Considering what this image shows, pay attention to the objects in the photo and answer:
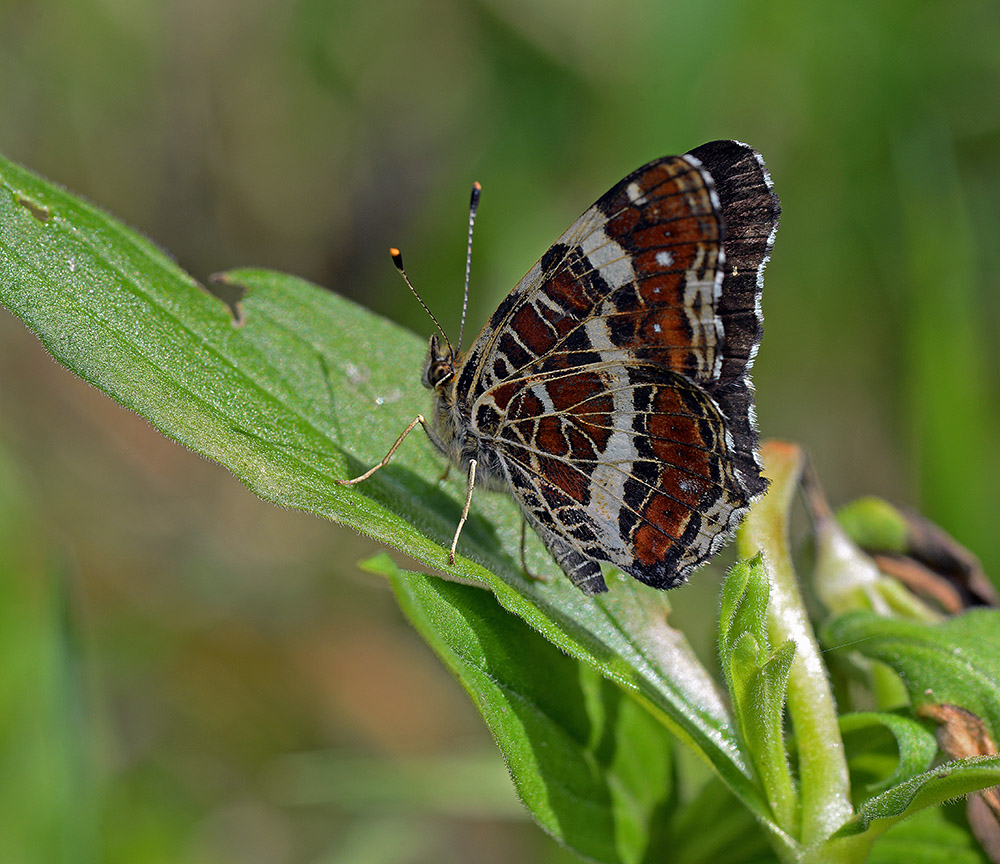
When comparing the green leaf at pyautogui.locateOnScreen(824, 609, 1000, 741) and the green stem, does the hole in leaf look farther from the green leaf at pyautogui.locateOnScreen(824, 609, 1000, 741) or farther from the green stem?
the green leaf at pyautogui.locateOnScreen(824, 609, 1000, 741)

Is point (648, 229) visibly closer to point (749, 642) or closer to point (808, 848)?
point (749, 642)

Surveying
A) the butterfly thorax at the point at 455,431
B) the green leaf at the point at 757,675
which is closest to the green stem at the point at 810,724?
the green leaf at the point at 757,675

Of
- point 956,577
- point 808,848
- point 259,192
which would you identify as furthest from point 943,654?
point 259,192

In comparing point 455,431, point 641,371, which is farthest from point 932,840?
point 455,431

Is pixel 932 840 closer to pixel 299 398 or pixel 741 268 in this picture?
pixel 741 268

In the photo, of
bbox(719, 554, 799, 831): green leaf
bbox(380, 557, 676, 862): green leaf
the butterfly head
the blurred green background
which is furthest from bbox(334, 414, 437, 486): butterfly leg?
the blurred green background

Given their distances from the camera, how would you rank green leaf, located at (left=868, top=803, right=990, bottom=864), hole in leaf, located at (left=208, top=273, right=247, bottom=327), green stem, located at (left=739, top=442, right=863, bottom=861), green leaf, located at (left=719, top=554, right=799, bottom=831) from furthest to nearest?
hole in leaf, located at (left=208, top=273, right=247, bottom=327) → green leaf, located at (left=868, top=803, right=990, bottom=864) → green stem, located at (left=739, top=442, right=863, bottom=861) → green leaf, located at (left=719, top=554, right=799, bottom=831)
